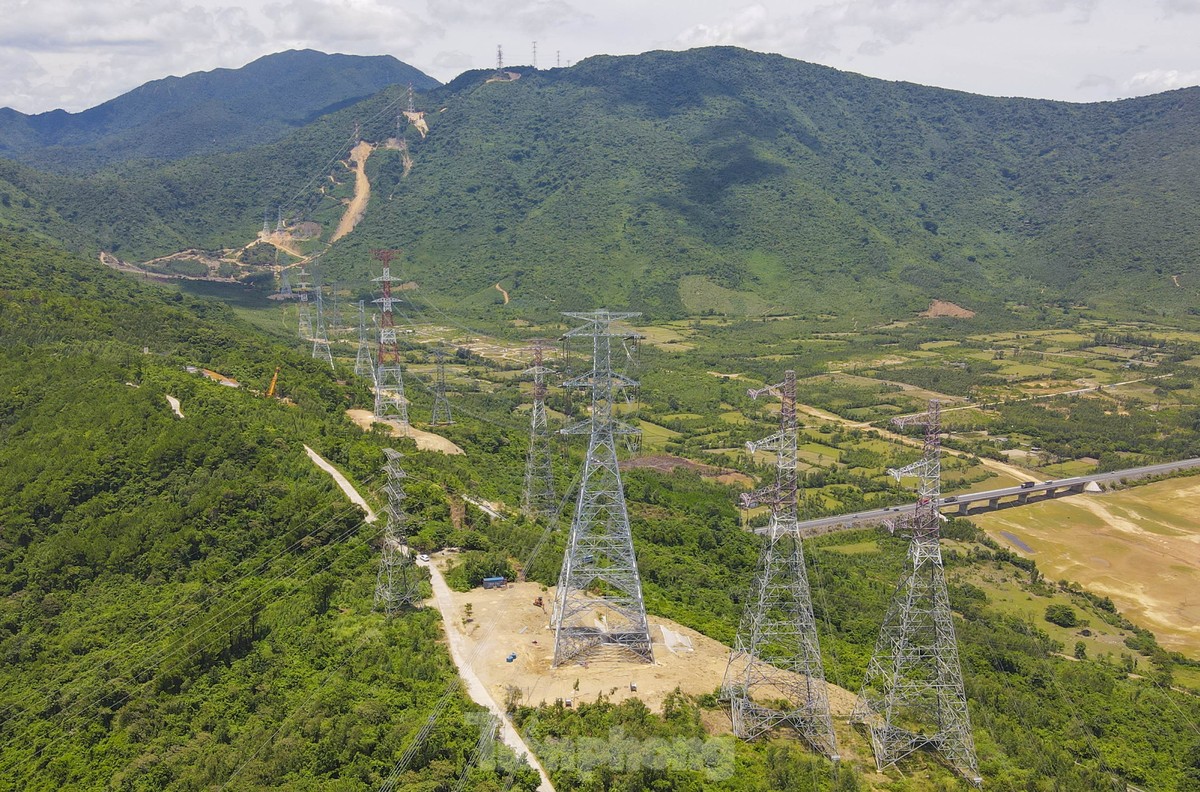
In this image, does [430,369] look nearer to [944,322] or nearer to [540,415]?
[540,415]

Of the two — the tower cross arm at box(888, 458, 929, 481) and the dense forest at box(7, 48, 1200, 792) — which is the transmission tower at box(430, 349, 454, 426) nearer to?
the dense forest at box(7, 48, 1200, 792)

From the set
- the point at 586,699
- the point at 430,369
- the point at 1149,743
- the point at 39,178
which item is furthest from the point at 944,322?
the point at 39,178

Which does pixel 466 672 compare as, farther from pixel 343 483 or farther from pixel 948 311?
pixel 948 311

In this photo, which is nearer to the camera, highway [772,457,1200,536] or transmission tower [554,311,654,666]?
transmission tower [554,311,654,666]

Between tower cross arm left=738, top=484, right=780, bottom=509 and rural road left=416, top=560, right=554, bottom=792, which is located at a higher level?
tower cross arm left=738, top=484, right=780, bottom=509

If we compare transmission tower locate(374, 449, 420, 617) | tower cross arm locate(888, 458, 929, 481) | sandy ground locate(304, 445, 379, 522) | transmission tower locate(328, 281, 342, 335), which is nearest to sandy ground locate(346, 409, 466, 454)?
sandy ground locate(304, 445, 379, 522)
